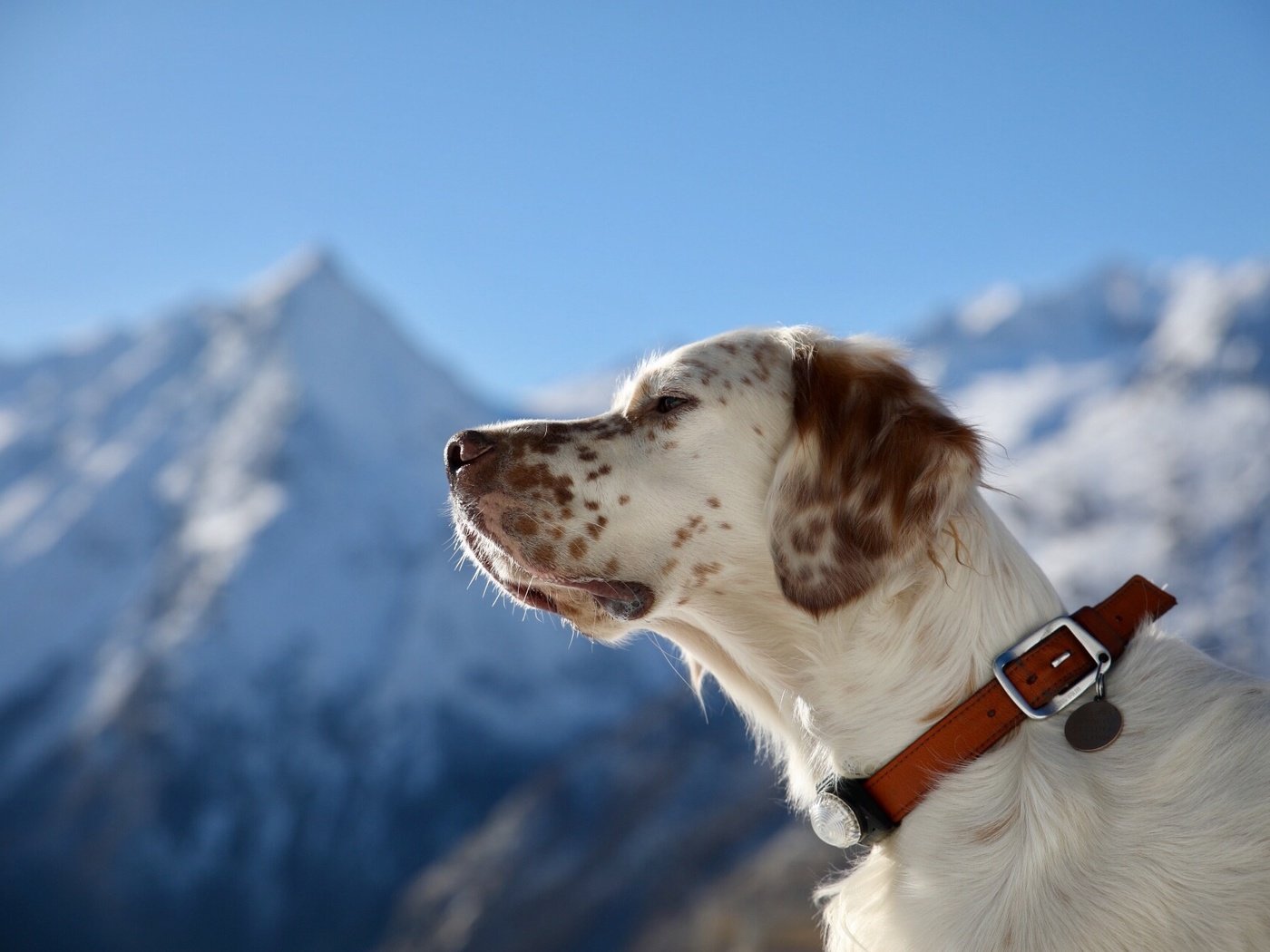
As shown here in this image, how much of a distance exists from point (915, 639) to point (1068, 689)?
1.23 ft

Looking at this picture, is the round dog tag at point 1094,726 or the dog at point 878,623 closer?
the dog at point 878,623

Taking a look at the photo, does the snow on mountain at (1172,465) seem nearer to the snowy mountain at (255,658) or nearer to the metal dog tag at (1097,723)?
the metal dog tag at (1097,723)

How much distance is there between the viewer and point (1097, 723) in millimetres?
2455

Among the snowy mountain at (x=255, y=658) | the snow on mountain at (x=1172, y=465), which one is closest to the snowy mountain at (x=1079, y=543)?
the snow on mountain at (x=1172, y=465)

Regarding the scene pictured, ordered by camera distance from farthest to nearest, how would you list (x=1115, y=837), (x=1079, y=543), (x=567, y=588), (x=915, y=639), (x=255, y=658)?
1. (x=255, y=658)
2. (x=1079, y=543)
3. (x=567, y=588)
4. (x=915, y=639)
5. (x=1115, y=837)

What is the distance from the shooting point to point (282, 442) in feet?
383

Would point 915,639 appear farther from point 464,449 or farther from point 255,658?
point 255,658

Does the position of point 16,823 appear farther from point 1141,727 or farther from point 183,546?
point 1141,727

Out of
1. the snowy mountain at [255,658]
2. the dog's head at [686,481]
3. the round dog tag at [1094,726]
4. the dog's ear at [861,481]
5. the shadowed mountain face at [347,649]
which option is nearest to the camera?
the round dog tag at [1094,726]

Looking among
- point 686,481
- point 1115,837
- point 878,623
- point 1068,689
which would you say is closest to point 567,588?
point 686,481

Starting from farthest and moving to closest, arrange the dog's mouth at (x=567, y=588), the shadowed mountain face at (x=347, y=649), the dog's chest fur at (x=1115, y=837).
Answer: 1. the shadowed mountain face at (x=347, y=649)
2. the dog's mouth at (x=567, y=588)
3. the dog's chest fur at (x=1115, y=837)

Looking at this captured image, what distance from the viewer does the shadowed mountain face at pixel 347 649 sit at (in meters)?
44.7

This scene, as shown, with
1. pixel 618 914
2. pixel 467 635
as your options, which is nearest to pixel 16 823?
pixel 467 635

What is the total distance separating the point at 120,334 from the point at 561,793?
142 metres
